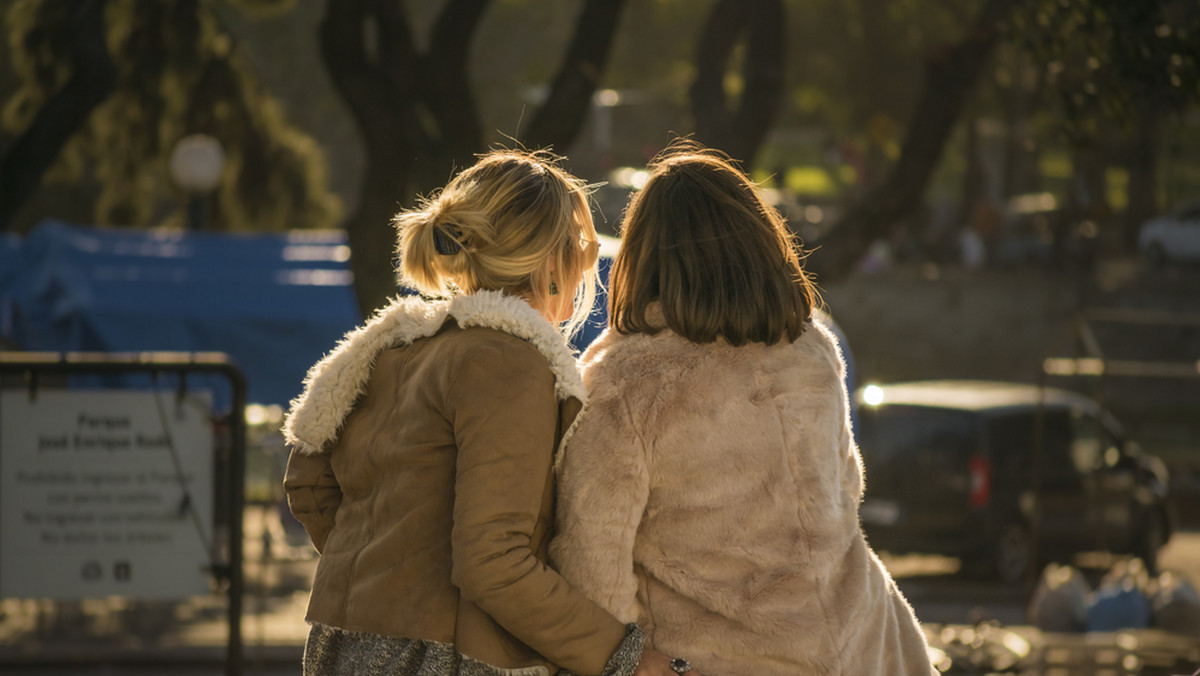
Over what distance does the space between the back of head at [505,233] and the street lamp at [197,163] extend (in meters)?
11.7

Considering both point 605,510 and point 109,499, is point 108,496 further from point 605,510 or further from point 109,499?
point 605,510

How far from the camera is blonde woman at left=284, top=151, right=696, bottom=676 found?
80.7 inches

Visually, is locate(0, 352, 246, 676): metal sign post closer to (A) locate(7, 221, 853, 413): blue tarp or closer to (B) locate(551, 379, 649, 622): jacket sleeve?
(B) locate(551, 379, 649, 622): jacket sleeve

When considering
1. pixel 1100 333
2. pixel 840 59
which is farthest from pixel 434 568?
pixel 840 59

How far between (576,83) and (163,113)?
715cm

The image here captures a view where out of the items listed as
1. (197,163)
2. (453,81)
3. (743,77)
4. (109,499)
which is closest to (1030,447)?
(743,77)

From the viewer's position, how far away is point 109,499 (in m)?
5.45

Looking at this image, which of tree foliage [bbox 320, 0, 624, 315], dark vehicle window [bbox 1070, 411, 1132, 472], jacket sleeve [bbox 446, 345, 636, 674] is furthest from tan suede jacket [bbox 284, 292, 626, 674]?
dark vehicle window [bbox 1070, 411, 1132, 472]

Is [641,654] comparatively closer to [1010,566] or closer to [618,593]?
[618,593]

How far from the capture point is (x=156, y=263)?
11430 millimetres

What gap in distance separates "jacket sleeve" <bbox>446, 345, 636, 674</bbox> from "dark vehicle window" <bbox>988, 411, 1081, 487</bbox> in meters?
9.96

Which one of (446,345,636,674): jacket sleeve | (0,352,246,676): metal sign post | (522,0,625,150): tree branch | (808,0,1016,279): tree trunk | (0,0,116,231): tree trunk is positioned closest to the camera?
(446,345,636,674): jacket sleeve

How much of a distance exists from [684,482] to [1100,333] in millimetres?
25659

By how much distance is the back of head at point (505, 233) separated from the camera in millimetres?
2205
